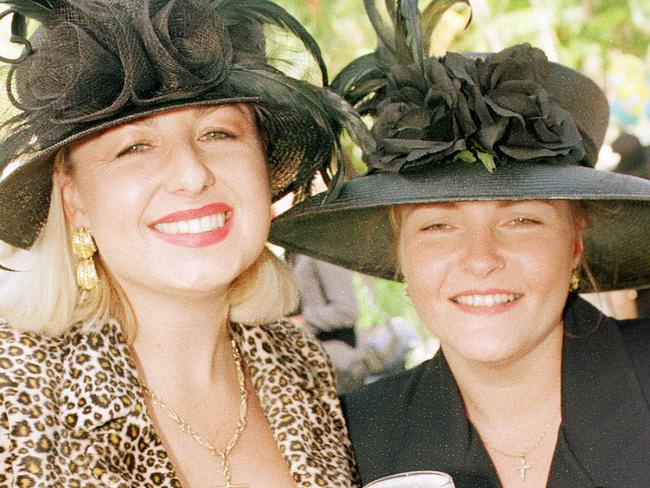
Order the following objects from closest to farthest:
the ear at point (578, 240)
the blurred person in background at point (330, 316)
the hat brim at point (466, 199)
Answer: the hat brim at point (466, 199)
the ear at point (578, 240)
the blurred person in background at point (330, 316)

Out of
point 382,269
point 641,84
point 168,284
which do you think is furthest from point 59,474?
point 641,84

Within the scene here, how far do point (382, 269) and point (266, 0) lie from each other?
1193 mm

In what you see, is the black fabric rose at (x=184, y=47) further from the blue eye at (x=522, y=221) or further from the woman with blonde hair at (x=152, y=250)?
the blue eye at (x=522, y=221)

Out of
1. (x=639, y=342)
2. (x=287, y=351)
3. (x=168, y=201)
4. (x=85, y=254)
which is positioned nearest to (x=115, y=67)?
(x=168, y=201)

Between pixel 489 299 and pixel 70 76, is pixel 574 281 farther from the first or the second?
pixel 70 76

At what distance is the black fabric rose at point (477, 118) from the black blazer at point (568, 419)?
1.96 feet

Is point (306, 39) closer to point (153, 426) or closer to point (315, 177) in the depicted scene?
point (315, 177)

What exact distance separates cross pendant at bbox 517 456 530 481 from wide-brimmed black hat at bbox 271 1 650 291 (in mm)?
784

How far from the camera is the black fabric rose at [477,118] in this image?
9.29ft

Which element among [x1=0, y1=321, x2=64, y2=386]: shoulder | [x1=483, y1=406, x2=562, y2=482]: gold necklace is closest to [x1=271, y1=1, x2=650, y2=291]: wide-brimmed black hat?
[x1=483, y1=406, x2=562, y2=482]: gold necklace

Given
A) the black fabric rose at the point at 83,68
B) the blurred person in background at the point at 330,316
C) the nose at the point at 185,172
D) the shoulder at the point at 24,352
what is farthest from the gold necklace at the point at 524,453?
the blurred person in background at the point at 330,316

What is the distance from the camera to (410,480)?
7.13 ft

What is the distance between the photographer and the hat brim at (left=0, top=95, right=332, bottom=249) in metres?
2.69

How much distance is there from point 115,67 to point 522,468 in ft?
5.23
